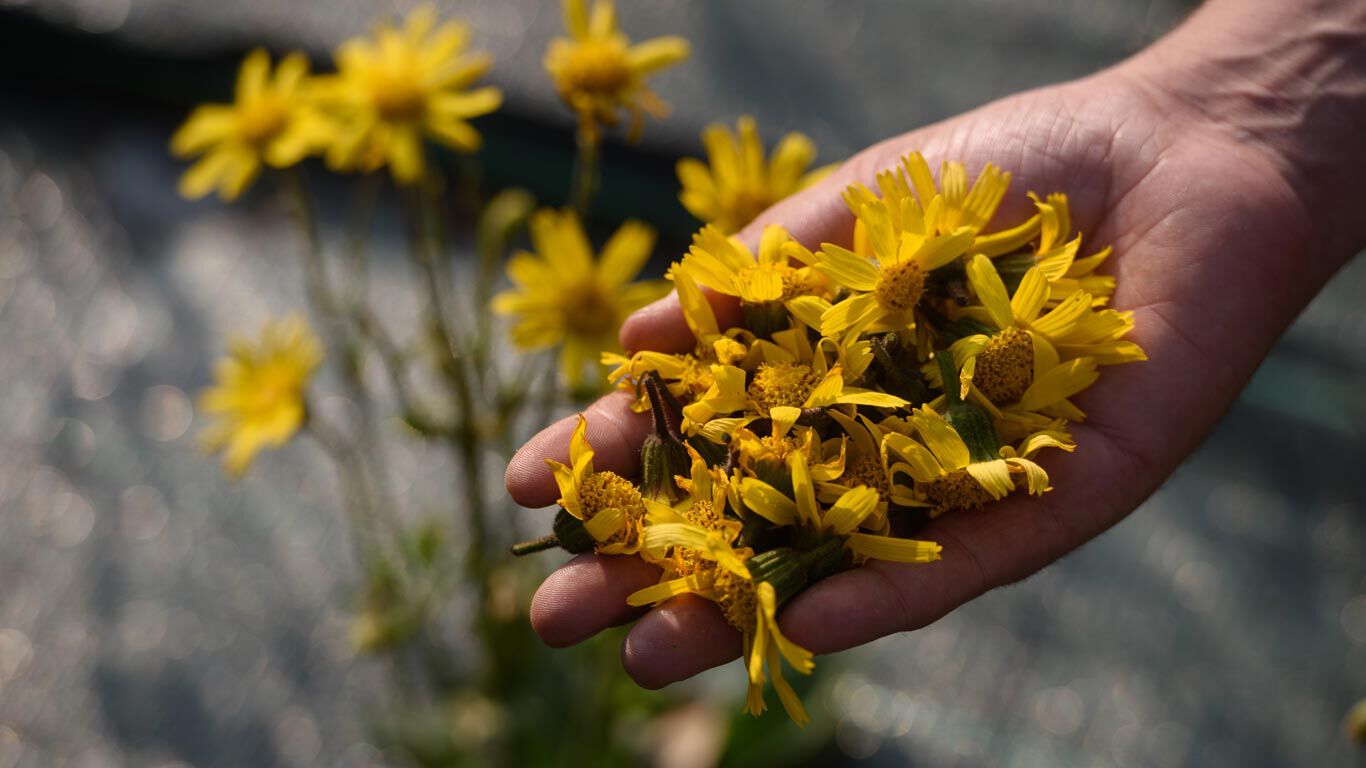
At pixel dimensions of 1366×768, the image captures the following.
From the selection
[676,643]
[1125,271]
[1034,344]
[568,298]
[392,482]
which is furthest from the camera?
[392,482]

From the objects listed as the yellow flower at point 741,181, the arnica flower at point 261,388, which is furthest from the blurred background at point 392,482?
the yellow flower at point 741,181

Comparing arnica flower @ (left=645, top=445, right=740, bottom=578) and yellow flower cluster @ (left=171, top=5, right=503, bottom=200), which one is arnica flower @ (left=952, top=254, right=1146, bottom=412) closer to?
arnica flower @ (left=645, top=445, right=740, bottom=578)

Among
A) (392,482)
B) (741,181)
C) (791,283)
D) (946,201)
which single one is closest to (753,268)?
(791,283)

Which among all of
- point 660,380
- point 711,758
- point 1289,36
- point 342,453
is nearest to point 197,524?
point 342,453

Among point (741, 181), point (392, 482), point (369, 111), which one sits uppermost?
point (369, 111)

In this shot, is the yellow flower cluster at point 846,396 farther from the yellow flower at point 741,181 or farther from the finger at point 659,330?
Result: the yellow flower at point 741,181

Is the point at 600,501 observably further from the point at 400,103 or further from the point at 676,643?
the point at 400,103

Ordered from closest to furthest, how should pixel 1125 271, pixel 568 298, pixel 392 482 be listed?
pixel 1125 271, pixel 568 298, pixel 392 482
